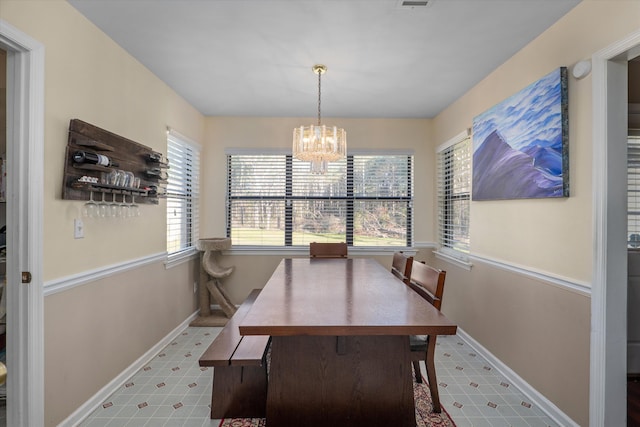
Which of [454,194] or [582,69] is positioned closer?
[582,69]

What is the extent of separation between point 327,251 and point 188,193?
5.89 feet

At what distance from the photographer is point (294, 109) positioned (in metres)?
3.72

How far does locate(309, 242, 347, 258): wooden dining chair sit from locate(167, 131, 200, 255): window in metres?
1.48

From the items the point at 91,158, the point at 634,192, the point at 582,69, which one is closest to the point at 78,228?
the point at 91,158

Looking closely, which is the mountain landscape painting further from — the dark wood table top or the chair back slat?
the dark wood table top

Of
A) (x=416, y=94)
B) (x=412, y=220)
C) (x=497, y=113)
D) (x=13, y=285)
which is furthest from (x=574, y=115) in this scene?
(x=13, y=285)

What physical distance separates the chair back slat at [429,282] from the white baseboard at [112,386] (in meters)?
2.25

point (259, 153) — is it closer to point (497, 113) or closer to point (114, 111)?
point (114, 111)

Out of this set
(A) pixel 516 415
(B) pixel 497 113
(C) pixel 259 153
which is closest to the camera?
(A) pixel 516 415

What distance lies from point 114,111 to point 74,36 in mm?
507

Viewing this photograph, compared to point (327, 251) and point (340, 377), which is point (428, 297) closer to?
point (340, 377)

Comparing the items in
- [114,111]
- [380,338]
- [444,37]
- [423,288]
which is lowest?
[380,338]

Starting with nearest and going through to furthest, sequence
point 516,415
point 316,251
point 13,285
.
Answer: point 13,285 < point 516,415 < point 316,251

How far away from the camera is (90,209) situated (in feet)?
6.84
